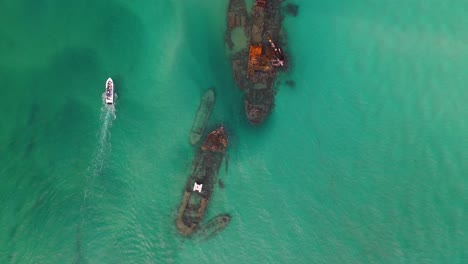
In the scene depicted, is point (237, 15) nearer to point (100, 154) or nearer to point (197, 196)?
point (197, 196)

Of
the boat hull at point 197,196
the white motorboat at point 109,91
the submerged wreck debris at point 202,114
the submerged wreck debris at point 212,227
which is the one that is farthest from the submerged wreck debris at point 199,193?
the white motorboat at point 109,91

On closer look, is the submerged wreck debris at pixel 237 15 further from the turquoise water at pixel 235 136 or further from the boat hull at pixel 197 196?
the boat hull at pixel 197 196

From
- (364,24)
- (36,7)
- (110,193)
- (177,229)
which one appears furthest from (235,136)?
(36,7)

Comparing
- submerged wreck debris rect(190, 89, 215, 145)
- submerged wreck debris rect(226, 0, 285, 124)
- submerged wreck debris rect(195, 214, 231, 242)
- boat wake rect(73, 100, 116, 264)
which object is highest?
submerged wreck debris rect(226, 0, 285, 124)

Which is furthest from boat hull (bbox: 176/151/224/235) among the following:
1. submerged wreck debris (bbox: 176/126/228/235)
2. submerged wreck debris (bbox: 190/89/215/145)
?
submerged wreck debris (bbox: 190/89/215/145)

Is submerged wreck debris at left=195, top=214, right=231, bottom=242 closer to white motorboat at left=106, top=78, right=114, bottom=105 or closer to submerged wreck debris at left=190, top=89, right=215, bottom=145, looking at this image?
submerged wreck debris at left=190, top=89, right=215, bottom=145

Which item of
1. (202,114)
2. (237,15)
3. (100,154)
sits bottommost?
(100,154)

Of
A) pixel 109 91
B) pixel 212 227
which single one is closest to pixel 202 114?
pixel 109 91
